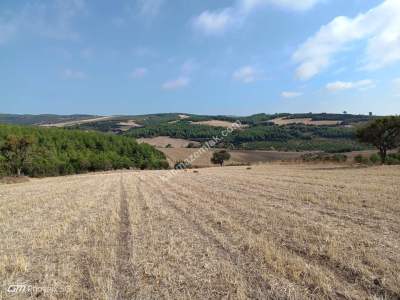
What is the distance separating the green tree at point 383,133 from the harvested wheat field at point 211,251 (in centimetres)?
4362

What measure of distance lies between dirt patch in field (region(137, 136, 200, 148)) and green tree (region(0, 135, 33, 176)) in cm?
8844

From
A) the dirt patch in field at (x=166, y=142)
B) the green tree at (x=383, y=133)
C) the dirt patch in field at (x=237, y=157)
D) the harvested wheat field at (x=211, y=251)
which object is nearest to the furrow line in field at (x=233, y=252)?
the harvested wheat field at (x=211, y=251)

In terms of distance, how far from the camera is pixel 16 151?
79.9 m

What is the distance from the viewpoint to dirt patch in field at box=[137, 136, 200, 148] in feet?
562

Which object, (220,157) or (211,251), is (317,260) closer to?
(211,251)

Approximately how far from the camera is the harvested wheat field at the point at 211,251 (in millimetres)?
7547

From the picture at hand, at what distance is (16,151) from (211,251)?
3201 inches

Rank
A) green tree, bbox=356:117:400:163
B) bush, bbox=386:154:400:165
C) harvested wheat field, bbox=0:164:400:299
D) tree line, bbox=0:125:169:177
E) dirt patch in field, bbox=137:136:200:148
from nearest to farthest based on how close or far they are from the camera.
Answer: harvested wheat field, bbox=0:164:400:299 < green tree, bbox=356:117:400:163 < bush, bbox=386:154:400:165 < tree line, bbox=0:125:169:177 < dirt patch in field, bbox=137:136:200:148

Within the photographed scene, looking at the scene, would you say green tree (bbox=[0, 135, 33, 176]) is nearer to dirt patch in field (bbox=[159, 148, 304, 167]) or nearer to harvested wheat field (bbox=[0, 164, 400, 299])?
dirt patch in field (bbox=[159, 148, 304, 167])

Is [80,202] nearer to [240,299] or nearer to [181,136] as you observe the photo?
[240,299]

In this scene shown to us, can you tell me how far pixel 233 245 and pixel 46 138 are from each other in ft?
412

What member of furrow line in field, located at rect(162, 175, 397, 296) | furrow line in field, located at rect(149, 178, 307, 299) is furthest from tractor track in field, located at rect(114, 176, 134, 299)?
furrow line in field, located at rect(162, 175, 397, 296)

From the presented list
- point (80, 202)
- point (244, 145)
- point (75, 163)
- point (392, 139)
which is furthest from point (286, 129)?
point (80, 202)

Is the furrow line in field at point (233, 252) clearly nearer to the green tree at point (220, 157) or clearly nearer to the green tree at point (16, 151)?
the green tree at point (16, 151)
